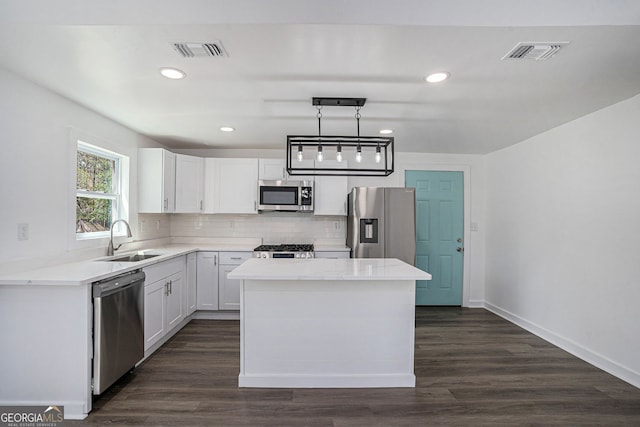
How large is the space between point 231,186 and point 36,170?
2.20m

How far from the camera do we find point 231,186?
4395 millimetres

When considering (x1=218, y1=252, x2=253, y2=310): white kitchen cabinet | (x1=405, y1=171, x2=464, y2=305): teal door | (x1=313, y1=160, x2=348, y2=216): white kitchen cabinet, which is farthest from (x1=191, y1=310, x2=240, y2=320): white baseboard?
(x1=405, y1=171, x2=464, y2=305): teal door

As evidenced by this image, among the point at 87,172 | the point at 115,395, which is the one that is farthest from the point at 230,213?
the point at 115,395

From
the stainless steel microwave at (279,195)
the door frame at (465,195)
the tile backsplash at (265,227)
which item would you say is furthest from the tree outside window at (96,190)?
the door frame at (465,195)

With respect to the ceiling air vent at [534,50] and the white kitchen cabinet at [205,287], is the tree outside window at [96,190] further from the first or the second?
the ceiling air vent at [534,50]

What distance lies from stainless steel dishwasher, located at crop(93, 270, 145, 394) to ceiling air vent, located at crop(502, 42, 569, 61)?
2.97m

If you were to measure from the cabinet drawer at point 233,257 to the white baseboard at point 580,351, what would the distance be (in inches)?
135

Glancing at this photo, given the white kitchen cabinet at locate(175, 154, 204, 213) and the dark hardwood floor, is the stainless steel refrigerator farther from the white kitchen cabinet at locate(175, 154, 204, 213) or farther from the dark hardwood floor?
the white kitchen cabinet at locate(175, 154, 204, 213)

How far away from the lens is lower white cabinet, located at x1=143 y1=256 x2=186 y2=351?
2.88 meters

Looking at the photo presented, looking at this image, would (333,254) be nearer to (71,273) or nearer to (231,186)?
(231,186)

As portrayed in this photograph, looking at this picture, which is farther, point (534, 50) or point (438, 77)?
point (438, 77)

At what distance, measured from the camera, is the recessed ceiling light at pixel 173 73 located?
2.09 m

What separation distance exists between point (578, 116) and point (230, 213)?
4.08 meters

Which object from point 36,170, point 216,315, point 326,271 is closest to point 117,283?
point 36,170
